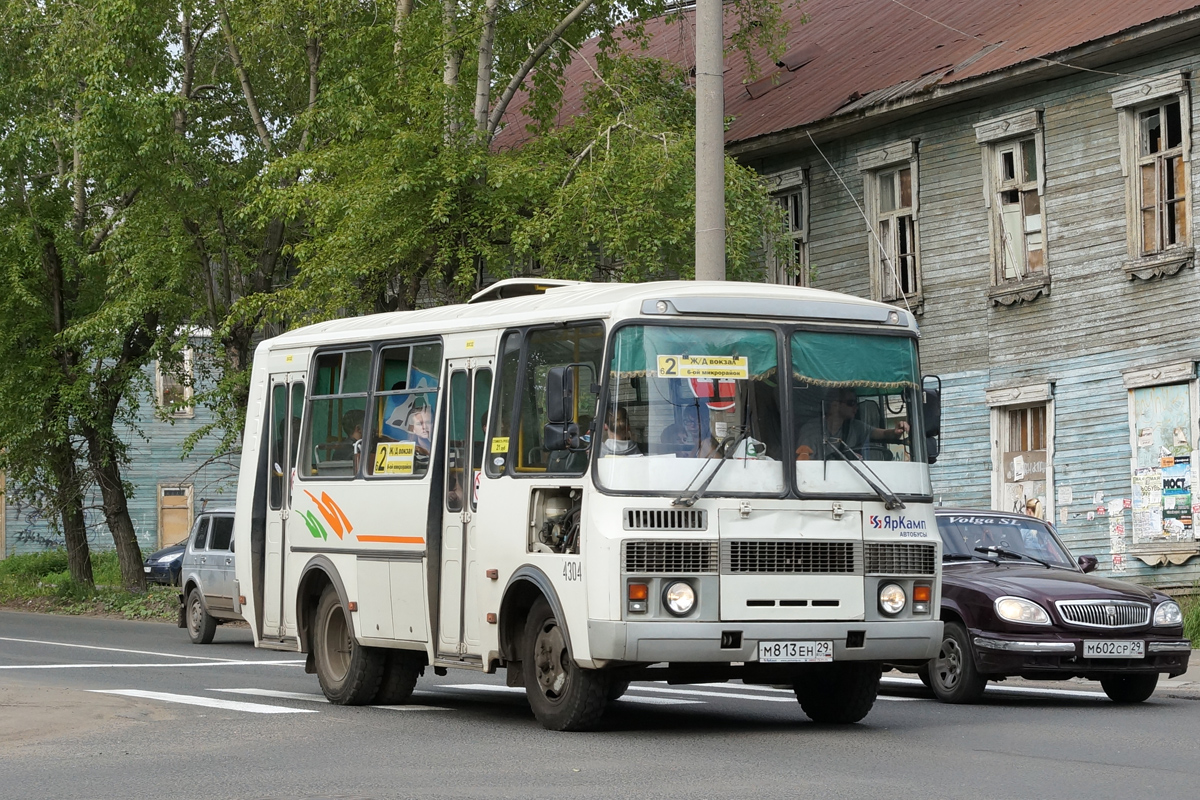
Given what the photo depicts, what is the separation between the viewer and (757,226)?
25.1 metres

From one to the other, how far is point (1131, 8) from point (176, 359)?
17982 millimetres

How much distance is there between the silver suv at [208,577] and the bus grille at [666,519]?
1424cm

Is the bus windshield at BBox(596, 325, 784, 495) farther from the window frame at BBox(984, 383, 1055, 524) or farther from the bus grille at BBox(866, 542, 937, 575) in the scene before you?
the window frame at BBox(984, 383, 1055, 524)

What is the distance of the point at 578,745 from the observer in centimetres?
1083

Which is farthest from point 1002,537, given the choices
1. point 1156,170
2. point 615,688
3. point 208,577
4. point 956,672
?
point 208,577

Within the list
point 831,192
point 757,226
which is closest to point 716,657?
point 757,226

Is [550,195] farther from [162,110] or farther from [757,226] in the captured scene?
[162,110]

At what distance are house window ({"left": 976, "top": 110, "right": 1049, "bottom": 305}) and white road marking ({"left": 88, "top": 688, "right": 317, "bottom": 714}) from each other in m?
14.9

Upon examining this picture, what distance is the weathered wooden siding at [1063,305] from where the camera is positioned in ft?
79.4

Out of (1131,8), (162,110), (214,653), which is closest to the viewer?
(214,653)

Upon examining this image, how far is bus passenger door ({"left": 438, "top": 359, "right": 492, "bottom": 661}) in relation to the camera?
41.0ft

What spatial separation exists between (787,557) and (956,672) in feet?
11.7

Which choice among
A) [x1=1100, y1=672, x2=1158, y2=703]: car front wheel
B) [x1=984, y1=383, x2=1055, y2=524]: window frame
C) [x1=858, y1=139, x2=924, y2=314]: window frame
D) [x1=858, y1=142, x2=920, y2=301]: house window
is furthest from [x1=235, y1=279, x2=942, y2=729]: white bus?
[x1=858, y1=142, x2=920, y2=301]: house window

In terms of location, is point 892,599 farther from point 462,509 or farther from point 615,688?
point 462,509
